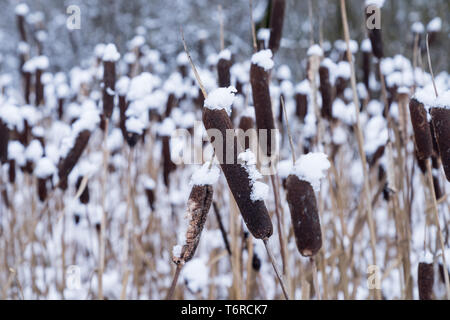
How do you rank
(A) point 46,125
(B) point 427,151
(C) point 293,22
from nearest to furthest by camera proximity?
(B) point 427,151 → (A) point 46,125 → (C) point 293,22

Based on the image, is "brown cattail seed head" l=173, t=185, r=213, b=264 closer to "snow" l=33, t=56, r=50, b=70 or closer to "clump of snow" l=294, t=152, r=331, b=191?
"clump of snow" l=294, t=152, r=331, b=191

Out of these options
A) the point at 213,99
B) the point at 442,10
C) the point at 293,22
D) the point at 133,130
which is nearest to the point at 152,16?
the point at 293,22

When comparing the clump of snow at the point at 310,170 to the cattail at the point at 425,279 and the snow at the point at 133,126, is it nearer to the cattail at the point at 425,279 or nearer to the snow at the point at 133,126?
the cattail at the point at 425,279

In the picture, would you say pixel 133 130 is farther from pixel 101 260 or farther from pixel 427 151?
pixel 427 151

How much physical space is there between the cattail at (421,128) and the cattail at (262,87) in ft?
0.52

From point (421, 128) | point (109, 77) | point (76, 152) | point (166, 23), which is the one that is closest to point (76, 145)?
point (76, 152)

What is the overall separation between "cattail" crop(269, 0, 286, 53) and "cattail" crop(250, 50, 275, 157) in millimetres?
214

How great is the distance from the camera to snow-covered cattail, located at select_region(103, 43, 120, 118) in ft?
2.27

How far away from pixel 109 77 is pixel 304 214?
397 millimetres

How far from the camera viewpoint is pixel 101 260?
2.56 ft

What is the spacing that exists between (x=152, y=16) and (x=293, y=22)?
161 centimetres

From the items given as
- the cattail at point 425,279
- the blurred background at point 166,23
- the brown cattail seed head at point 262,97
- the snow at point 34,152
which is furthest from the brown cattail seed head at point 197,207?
the blurred background at point 166,23

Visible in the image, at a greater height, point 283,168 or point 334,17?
point 334,17

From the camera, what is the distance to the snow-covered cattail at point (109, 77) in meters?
0.69
